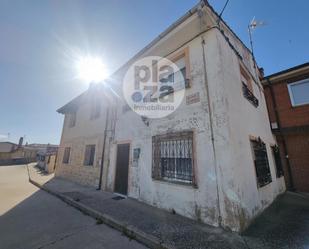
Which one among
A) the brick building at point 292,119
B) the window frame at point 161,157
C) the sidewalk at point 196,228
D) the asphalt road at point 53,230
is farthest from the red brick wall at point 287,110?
the asphalt road at point 53,230

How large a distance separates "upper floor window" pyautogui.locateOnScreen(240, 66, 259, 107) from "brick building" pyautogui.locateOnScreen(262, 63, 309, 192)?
2556mm

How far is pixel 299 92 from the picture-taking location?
24.2ft

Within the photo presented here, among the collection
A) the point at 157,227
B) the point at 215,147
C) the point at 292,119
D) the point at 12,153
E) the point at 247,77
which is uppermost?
the point at 247,77

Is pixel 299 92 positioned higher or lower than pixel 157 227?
higher

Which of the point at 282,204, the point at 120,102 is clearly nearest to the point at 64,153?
the point at 120,102

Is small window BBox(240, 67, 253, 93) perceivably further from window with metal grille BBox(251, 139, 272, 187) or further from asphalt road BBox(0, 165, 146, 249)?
asphalt road BBox(0, 165, 146, 249)

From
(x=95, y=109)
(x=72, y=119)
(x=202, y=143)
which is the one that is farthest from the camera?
(x=72, y=119)

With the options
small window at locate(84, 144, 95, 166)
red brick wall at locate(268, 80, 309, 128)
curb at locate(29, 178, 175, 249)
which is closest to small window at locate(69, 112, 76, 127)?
small window at locate(84, 144, 95, 166)

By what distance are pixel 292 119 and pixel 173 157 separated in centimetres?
678

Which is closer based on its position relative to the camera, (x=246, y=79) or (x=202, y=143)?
(x=202, y=143)

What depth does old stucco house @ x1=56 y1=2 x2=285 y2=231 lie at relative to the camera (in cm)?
373

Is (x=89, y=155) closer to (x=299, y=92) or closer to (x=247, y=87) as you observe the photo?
(x=247, y=87)

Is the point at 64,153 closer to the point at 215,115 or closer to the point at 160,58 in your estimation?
the point at 160,58

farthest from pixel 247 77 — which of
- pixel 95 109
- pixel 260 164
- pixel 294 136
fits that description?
pixel 95 109
